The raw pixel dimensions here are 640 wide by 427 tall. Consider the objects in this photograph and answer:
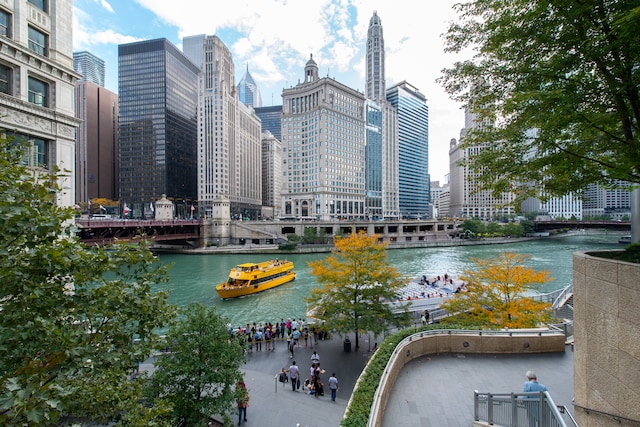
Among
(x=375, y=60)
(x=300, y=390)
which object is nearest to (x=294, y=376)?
(x=300, y=390)

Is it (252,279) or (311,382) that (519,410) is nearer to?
(311,382)

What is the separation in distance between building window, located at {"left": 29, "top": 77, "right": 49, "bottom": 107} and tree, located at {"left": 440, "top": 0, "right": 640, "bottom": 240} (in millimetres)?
19750

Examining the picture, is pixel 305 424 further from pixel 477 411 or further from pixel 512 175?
pixel 512 175

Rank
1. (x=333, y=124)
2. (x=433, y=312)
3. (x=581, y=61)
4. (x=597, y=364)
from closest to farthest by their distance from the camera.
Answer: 1. (x=581, y=61)
2. (x=597, y=364)
3. (x=433, y=312)
4. (x=333, y=124)

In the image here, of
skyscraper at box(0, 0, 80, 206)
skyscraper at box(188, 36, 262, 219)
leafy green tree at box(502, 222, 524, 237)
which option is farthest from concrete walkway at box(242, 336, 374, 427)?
skyscraper at box(188, 36, 262, 219)

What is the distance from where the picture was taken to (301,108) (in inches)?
4670

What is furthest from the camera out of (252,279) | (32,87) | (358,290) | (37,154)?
(252,279)

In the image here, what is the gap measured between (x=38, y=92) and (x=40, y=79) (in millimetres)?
716

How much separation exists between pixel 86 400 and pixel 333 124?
115 m

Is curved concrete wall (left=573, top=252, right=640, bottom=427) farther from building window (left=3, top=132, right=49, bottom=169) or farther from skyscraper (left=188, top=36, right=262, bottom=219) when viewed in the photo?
skyscraper (left=188, top=36, right=262, bottom=219)

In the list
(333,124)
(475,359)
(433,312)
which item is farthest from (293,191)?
(475,359)

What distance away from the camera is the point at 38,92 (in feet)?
51.1

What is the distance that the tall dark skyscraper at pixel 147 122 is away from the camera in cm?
13938

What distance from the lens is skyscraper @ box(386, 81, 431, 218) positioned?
572 ft
